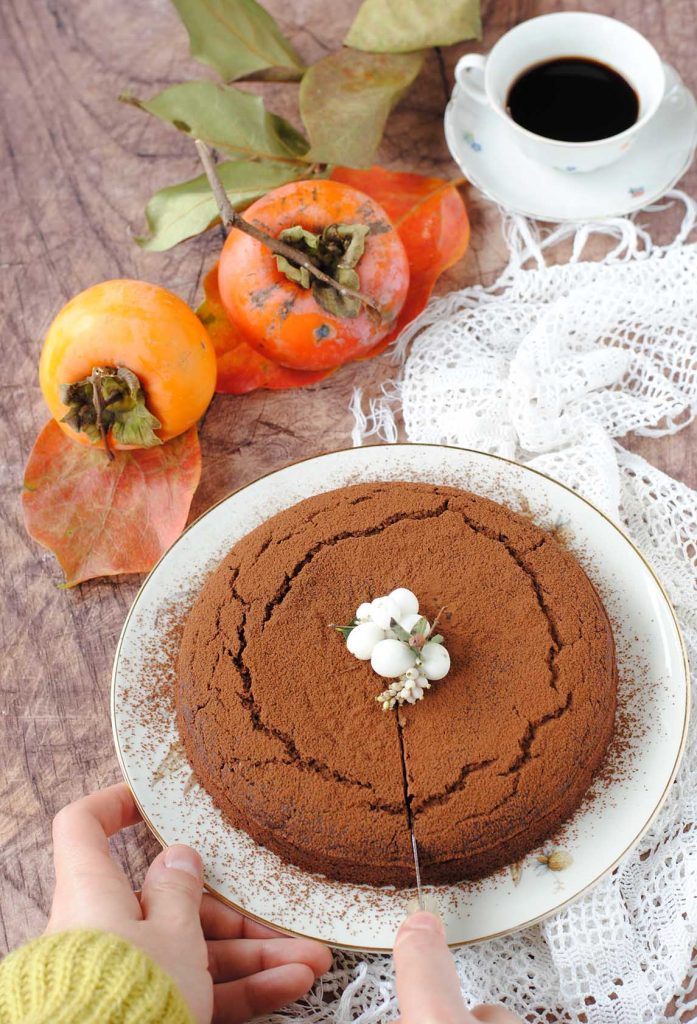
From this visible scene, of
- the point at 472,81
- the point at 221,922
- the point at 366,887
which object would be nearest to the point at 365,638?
the point at 366,887

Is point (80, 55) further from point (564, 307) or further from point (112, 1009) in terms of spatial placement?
point (112, 1009)

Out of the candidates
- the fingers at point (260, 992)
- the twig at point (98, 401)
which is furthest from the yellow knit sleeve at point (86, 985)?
the twig at point (98, 401)

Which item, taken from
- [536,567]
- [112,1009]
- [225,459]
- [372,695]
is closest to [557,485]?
[536,567]

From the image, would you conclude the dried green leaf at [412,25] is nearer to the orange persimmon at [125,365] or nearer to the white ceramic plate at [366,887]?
the orange persimmon at [125,365]

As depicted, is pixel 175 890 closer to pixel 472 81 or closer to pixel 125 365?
pixel 125 365

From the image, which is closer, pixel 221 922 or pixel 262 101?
pixel 221 922

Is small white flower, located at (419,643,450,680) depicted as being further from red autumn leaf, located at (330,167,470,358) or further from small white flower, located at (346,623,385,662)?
red autumn leaf, located at (330,167,470,358)
